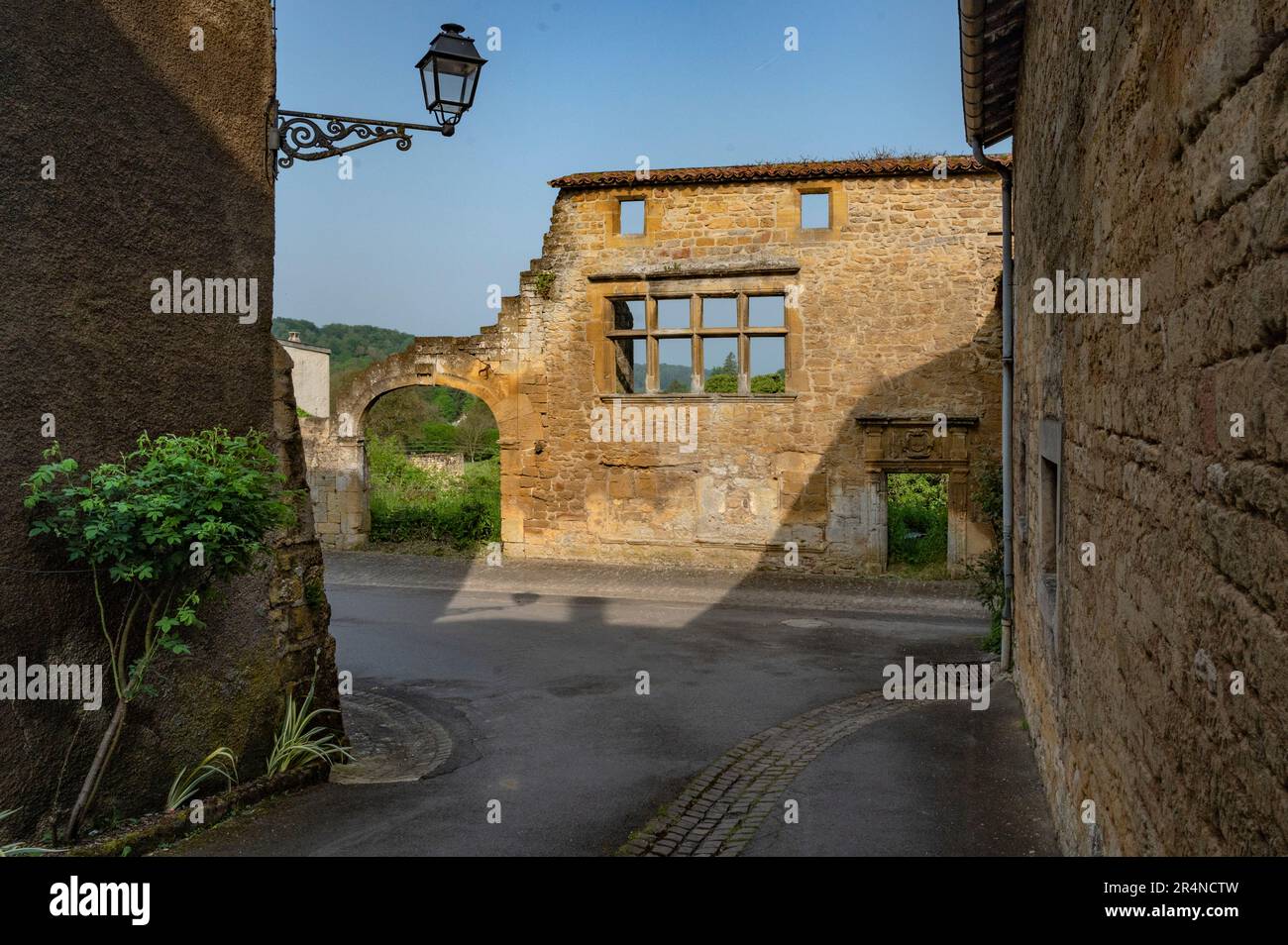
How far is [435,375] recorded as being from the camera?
19078 mm

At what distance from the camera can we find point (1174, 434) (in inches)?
106

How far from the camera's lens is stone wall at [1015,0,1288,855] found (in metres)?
1.94

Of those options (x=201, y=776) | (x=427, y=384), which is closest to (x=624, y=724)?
(x=201, y=776)

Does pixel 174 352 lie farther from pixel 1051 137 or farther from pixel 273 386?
pixel 1051 137

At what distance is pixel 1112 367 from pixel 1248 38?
1.77 m

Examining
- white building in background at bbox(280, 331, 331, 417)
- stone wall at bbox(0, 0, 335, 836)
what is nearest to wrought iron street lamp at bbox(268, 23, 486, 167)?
stone wall at bbox(0, 0, 335, 836)

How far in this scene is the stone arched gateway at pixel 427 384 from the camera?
61.0 feet

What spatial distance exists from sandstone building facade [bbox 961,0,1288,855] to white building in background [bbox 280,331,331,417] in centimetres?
3192

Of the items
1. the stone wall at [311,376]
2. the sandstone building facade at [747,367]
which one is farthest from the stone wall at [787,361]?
the stone wall at [311,376]

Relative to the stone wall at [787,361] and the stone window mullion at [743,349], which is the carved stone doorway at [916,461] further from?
the stone window mullion at [743,349]

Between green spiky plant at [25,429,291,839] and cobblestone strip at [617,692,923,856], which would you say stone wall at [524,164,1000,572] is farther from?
green spiky plant at [25,429,291,839]

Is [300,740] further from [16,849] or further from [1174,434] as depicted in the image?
[1174,434]

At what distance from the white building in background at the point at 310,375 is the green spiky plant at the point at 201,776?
29.2 metres

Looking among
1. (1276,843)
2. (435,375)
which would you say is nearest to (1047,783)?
(1276,843)
